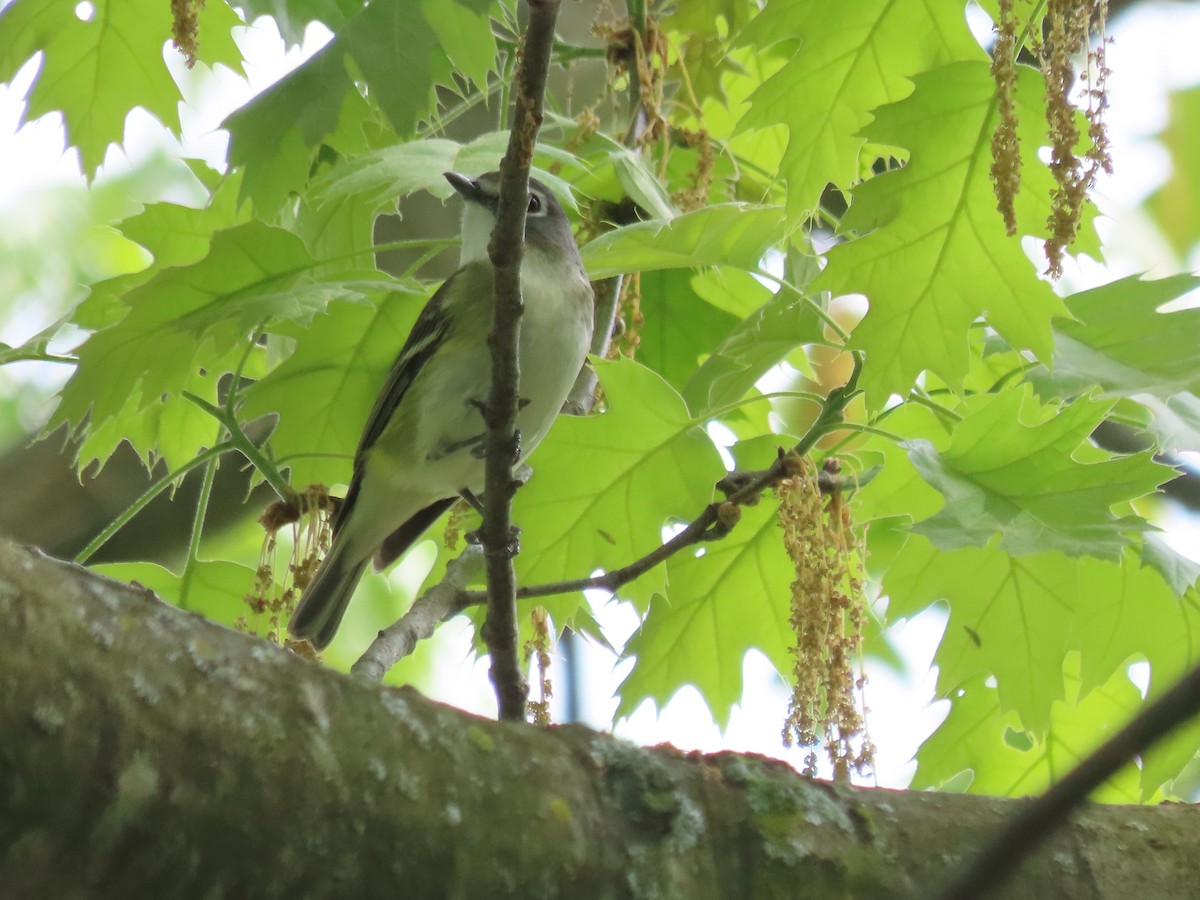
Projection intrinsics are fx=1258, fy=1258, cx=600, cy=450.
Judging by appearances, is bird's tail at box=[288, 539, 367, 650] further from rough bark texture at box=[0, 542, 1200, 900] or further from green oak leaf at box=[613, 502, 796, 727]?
rough bark texture at box=[0, 542, 1200, 900]

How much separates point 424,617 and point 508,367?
80cm

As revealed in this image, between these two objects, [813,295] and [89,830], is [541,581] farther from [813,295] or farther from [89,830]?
[89,830]

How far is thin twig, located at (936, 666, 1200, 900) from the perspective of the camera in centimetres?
60

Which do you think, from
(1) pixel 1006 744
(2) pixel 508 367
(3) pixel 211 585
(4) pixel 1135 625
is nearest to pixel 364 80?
(2) pixel 508 367

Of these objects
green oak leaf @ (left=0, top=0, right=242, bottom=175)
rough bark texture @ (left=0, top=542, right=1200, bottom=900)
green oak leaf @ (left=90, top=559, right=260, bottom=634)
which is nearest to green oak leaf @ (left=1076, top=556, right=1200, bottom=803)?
rough bark texture @ (left=0, top=542, right=1200, bottom=900)

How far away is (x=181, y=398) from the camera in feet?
10.4

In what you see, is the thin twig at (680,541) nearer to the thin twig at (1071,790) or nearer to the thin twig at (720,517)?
the thin twig at (720,517)

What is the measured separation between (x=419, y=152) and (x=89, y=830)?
68.9 inches

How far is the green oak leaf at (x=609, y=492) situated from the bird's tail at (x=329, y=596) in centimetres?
122

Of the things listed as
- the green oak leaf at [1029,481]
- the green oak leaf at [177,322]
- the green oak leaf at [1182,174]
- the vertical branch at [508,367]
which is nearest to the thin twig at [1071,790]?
the vertical branch at [508,367]

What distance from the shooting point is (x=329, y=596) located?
388cm

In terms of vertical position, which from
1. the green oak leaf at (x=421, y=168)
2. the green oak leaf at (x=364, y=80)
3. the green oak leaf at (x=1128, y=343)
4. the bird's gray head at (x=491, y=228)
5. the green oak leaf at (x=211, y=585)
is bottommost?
the green oak leaf at (x=211, y=585)

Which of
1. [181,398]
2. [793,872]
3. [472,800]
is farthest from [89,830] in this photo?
[181,398]

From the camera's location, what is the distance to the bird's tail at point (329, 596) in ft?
12.5
